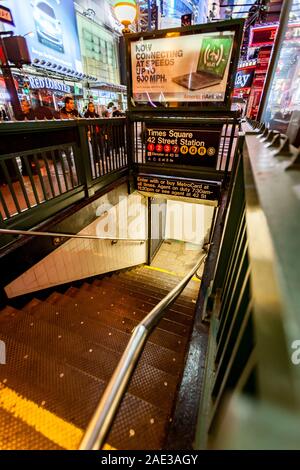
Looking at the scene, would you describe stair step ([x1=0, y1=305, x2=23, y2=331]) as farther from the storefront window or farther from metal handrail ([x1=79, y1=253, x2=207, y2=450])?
the storefront window

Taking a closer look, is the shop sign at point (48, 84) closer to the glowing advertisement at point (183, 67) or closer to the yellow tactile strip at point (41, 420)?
the glowing advertisement at point (183, 67)

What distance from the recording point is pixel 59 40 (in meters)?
10.7

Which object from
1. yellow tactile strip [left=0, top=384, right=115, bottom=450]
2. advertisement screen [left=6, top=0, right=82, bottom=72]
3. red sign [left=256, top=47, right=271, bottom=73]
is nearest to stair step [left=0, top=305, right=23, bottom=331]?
yellow tactile strip [left=0, top=384, right=115, bottom=450]

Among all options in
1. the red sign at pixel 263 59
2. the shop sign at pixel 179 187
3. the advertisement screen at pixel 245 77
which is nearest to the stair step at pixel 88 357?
the shop sign at pixel 179 187

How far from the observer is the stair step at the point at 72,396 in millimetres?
1390

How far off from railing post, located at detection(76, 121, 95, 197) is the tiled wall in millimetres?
438

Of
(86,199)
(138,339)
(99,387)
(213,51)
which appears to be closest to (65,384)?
(99,387)

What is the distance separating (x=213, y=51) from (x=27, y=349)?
5.32 metres

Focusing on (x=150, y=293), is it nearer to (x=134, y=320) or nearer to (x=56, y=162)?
(x=134, y=320)

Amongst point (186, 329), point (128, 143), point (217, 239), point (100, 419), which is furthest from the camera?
point (128, 143)

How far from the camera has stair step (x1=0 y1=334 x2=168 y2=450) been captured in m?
1.39

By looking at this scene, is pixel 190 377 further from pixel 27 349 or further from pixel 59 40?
pixel 59 40

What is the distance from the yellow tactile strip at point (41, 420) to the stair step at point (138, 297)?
2156 millimetres

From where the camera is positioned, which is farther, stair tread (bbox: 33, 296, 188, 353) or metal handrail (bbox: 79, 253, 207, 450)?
stair tread (bbox: 33, 296, 188, 353)
